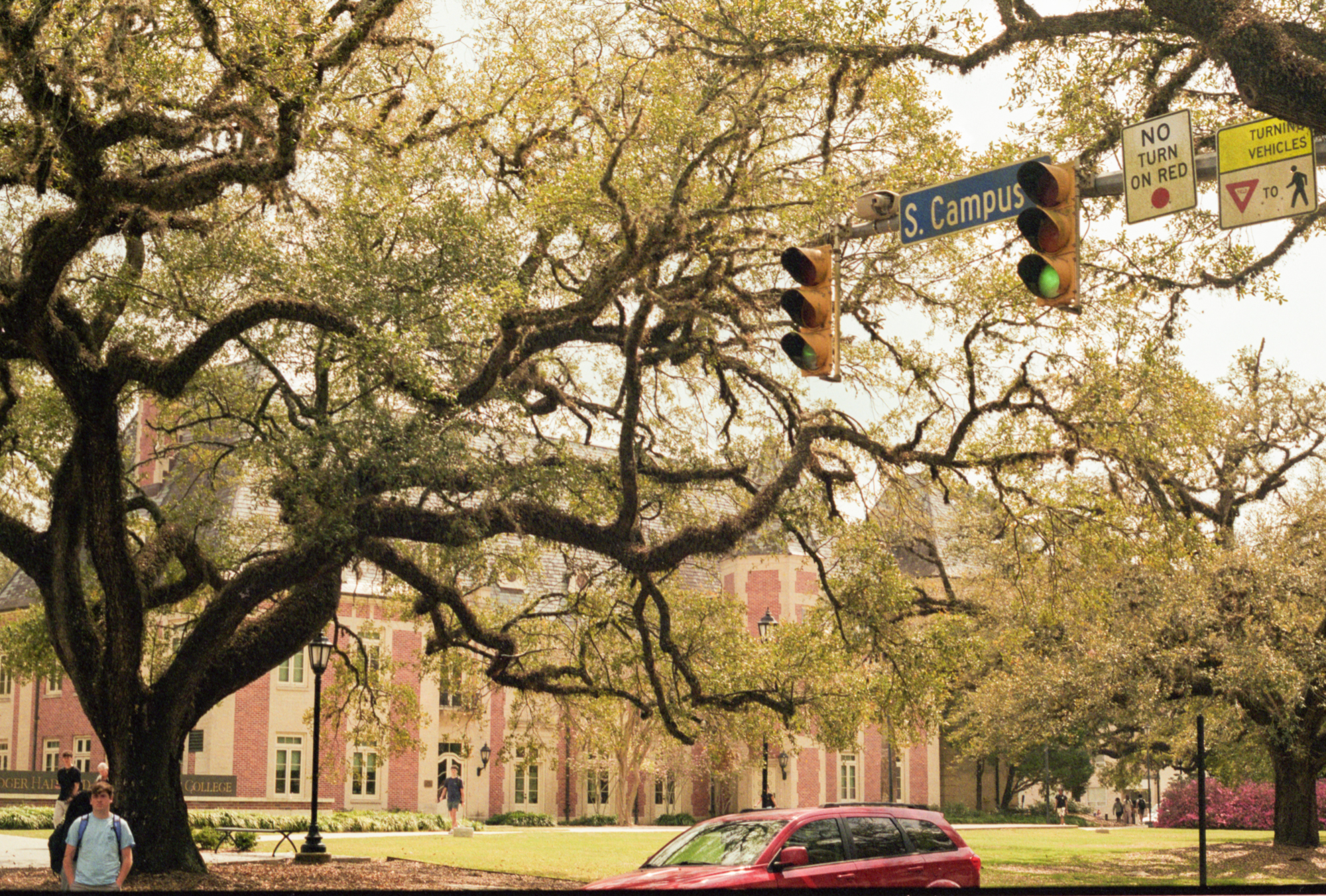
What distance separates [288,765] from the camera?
46.9 meters

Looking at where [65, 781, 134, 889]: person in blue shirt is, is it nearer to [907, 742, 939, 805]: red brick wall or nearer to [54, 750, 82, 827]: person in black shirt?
[54, 750, 82, 827]: person in black shirt

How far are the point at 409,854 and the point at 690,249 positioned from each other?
16182mm

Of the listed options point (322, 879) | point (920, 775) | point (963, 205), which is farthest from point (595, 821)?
point (963, 205)

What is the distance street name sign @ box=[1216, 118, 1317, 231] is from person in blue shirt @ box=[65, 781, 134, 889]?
34.9 ft

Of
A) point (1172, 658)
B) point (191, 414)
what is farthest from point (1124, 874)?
point (191, 414)

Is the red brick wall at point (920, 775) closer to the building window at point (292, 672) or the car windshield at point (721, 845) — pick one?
the building window at point (292, 672)

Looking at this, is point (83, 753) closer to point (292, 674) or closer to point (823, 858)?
point (292, 674)

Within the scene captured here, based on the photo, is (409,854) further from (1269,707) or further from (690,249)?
(1269,707)

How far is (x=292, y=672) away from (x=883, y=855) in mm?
38778

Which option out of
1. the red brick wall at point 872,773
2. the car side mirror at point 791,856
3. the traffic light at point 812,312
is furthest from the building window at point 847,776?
the traffic light at point 812,312

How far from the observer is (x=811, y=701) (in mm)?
22953

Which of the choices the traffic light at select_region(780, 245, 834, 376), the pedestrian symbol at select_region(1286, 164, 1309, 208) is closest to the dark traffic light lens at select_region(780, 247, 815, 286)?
the traffic light at select_region(780, 245, 834, 376)

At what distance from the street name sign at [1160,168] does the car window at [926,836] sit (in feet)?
20.1

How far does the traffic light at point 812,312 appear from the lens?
37.6 ft
